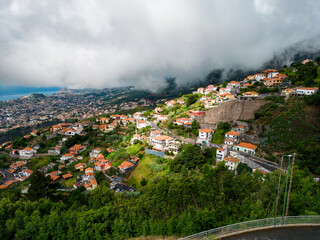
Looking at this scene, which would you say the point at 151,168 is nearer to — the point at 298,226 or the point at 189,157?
the point at 189,157

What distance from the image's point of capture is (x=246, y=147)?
77.5 ft

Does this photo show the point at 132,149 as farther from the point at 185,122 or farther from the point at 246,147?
the point at 246,147

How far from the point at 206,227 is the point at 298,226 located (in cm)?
426

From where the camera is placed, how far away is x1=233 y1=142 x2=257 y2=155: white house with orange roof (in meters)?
23.2

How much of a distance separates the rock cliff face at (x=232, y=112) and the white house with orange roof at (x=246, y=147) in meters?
7.62

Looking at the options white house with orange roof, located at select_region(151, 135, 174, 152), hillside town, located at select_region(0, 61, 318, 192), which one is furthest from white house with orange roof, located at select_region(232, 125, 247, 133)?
white house with orange roof, located at select_region(151, 135, 174, 152)

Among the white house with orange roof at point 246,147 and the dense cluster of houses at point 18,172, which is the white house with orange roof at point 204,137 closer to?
the white house with orange roof at point 246,147

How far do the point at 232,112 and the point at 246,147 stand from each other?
1032cm

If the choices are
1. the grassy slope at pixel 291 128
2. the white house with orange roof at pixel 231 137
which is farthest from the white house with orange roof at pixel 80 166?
the grassy slope at pixel 291 128

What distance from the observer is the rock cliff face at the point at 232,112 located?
30484 millimetres

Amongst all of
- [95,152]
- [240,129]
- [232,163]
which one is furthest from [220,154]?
[95,152]

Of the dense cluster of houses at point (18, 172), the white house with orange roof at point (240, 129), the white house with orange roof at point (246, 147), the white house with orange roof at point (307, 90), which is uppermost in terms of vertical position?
the white house with orange roof at point (307, 90)

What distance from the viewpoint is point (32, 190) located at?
16.4 meters

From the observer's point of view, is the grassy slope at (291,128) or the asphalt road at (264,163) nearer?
the asphalt road at (264,163)
